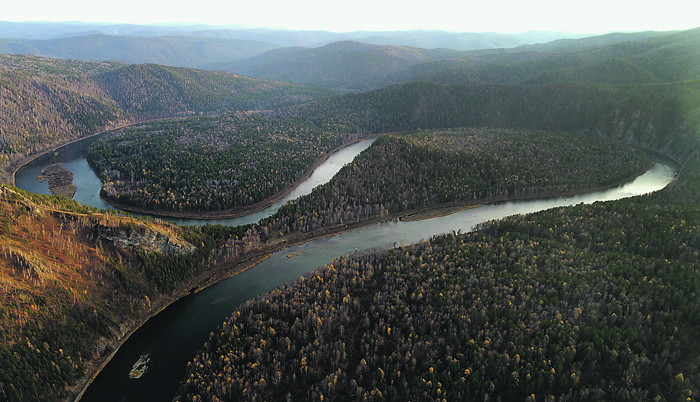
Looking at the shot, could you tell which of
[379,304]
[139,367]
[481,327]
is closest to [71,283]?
[139,367]

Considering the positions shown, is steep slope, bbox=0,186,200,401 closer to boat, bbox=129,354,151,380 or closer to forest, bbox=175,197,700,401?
boat, bbox=129,354,151,380

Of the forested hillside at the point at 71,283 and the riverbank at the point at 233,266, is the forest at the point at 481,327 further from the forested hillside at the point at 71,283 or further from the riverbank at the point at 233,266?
the forested hillside at the point at 71,283

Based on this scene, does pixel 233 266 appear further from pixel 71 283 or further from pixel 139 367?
pixel 71 283

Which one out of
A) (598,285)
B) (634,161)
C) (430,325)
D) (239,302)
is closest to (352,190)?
(239,302)

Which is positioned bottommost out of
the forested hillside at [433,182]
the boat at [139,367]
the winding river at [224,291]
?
the boat at [139,367]

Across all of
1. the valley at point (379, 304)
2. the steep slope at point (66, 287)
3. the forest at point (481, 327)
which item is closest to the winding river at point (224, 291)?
the valley at point (379, 304)
